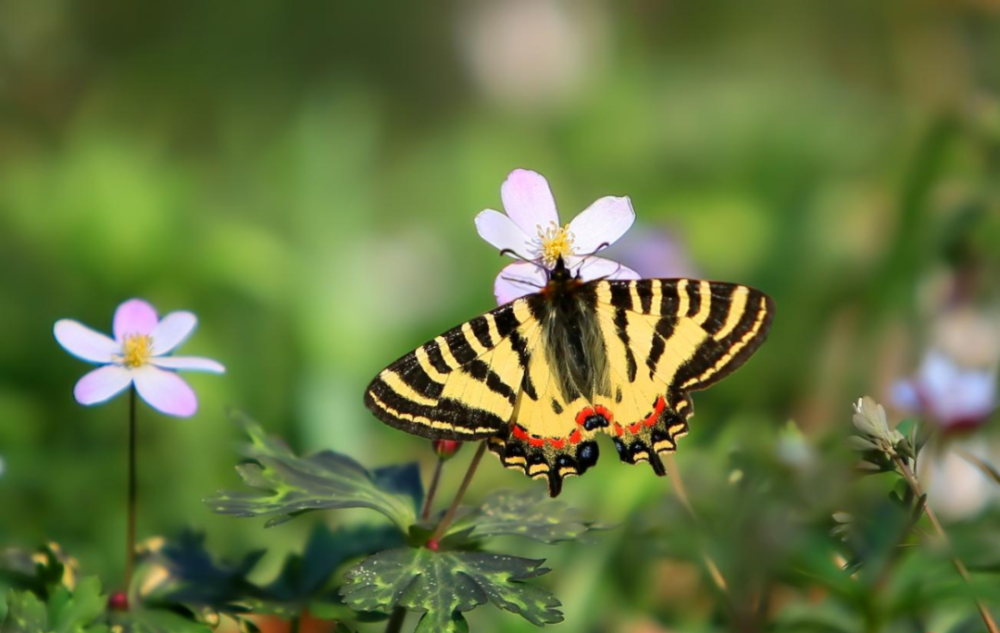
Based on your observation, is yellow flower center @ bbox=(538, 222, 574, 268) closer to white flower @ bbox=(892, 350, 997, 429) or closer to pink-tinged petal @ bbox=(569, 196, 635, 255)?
pink-tinged petal @ bbox=(569, 196, 635, 255)

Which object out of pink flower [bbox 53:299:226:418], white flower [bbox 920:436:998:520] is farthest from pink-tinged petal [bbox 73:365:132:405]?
white flower [bbox 920:436:998:520]

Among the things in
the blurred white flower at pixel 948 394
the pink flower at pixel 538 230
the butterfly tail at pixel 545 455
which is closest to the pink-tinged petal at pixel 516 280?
the pink flower at pixel 538 230

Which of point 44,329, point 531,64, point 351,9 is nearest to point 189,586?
point 44,329

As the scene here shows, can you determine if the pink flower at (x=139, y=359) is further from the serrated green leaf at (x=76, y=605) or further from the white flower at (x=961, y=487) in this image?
the white flower at (x=961, y=487)

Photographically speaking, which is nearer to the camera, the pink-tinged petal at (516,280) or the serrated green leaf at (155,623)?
the serrated green leaf at (155,623)

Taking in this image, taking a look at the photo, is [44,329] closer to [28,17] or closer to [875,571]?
[28,17]
